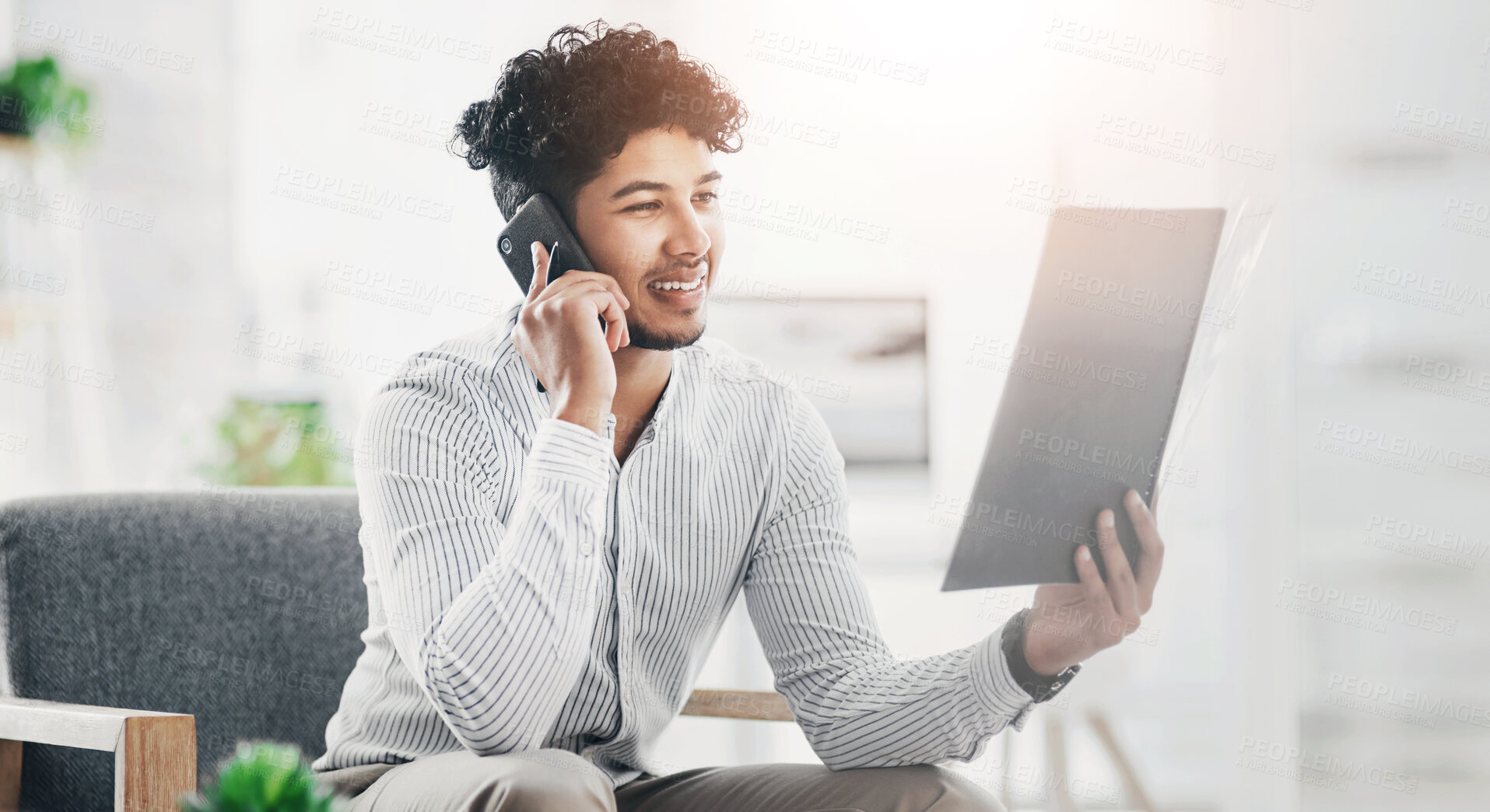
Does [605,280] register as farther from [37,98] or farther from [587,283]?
[37,98]

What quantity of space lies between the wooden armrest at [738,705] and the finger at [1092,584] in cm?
46

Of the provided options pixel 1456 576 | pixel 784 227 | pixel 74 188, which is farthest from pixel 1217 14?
pixel 74 188

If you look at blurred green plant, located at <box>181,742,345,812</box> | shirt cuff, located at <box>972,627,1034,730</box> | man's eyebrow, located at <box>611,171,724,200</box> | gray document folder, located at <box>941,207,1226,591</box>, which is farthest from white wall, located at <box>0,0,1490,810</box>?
blurred green plant, located at <box>181,742,345,812</box>

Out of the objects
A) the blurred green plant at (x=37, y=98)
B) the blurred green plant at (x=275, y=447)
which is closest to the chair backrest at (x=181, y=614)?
the blurred green plant at (x=275, y=447)

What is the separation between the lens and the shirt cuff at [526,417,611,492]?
96 centimetres

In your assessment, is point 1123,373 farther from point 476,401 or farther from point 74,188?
point 74,188

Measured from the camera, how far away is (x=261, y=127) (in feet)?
7.98

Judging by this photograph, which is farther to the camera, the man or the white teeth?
the white teeth

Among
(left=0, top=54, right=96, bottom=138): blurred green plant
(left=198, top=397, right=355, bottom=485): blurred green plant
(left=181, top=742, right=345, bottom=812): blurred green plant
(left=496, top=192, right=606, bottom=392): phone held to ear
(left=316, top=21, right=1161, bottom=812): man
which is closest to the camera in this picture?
Answer: (left=181, top=742, right=345, bottom=812): blurred green plant

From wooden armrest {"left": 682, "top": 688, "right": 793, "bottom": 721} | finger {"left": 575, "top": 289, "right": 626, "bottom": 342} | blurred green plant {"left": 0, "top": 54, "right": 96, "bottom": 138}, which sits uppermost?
blurred green plant {"left": 0, "top": 54, "right": 96, "bottom": 138}

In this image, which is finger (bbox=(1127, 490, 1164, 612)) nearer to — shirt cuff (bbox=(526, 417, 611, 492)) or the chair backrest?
shirt cuff (bbox=(526, 417, 611, 492))

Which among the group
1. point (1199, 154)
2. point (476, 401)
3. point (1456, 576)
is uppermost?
point (1199, 154)

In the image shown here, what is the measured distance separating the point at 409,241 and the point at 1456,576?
2.29 metres

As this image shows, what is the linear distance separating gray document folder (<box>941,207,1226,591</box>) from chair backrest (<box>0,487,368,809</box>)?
0.85m
